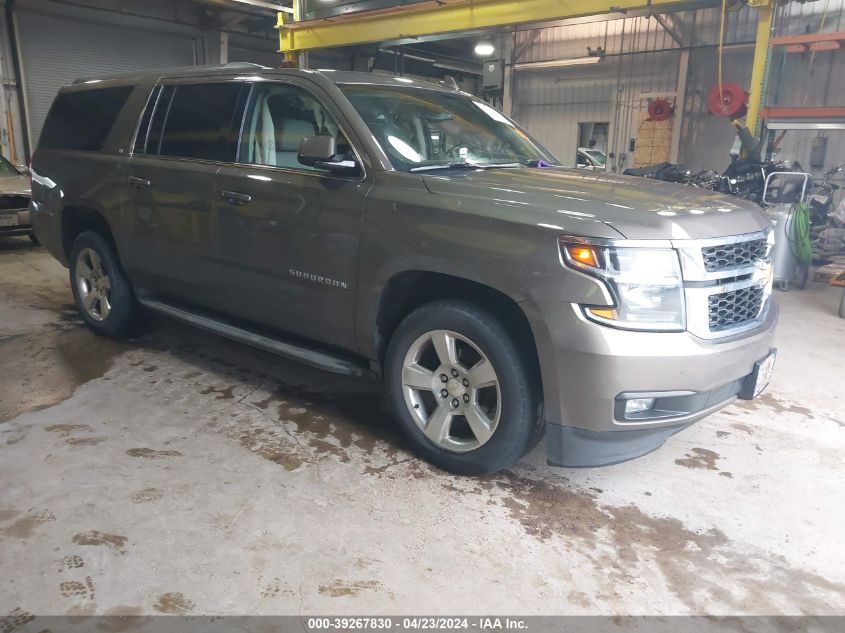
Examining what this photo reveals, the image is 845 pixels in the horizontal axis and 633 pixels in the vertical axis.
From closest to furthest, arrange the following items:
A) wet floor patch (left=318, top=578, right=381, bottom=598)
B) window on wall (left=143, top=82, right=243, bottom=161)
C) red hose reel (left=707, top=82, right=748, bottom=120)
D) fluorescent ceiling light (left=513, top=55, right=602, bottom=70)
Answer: wet floor patch (left=318, top=578, right=381, bottom=598) → window on wall (left=143, top=82, right=243, bottom=161) → red hose reel (left=707, top=82, right=748, bottom=120) → fluorescent ceiling light (left=513, top=55, right=602, bottom=70)

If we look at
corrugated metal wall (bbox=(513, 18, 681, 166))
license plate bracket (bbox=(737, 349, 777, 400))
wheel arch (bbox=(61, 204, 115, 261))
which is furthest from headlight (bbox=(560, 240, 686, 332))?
corrugated metal wall (bbox=(513, 18, 681, 166))

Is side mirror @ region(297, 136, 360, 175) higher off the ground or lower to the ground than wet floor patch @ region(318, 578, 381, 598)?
higher

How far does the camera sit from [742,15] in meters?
12.4

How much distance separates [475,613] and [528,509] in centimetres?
70

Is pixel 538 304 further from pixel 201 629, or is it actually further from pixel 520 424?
pixel 201 629

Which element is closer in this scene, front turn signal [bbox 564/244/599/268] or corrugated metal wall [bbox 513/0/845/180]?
front turn signal [bbox 564/244/599/268]

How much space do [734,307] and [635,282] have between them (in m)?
0.57

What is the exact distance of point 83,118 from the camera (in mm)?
4617

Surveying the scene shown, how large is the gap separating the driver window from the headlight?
148 cm

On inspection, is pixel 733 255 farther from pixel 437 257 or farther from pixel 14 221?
pixel 14 221

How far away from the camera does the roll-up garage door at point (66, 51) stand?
12070 millimetres

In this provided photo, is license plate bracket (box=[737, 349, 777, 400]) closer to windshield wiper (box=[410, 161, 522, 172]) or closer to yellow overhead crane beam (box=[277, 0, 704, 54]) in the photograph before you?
windshield wiper (box=[410, 161, 522, 172])

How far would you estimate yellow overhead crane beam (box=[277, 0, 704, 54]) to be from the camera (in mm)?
6798

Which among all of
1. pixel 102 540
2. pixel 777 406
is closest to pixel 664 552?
pixel 777 406
